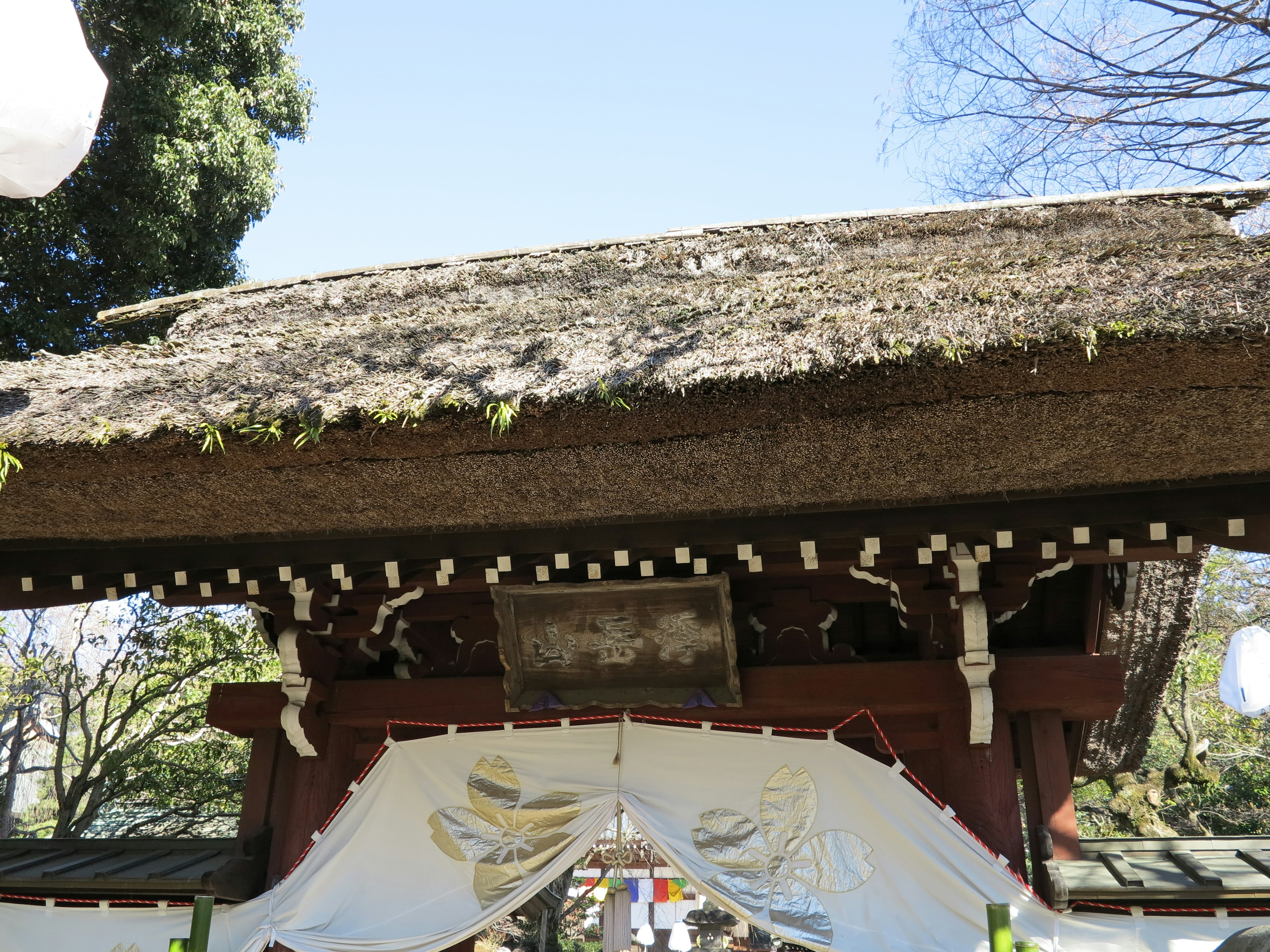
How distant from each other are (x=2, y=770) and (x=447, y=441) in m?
11.8

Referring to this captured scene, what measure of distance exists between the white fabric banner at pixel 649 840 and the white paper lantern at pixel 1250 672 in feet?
9.16

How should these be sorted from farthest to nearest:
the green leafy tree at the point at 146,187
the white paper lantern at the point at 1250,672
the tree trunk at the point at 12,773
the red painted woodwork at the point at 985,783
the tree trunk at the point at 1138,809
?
the tree trunk at the point at 12,773
the green leafy tree at the point at 146,187
the tree trunk at the point at 1138,809
the white paper lantern at the point at 1250,672
the red painted woodwork at the point at 985,783

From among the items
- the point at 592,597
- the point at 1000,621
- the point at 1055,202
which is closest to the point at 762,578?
the point at 592,597

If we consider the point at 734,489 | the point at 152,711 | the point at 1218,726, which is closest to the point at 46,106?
the point at 734,489

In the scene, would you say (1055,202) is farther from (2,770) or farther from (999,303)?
(2,770)

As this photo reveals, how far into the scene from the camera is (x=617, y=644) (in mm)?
3301

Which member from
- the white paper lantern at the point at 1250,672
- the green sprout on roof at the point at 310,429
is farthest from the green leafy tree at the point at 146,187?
the white paper lantern at the point at 1250,672

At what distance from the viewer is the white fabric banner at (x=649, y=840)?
2854 mm

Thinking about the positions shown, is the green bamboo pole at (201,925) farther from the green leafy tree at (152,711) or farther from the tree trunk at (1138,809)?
the tree trunk at (1138,809)

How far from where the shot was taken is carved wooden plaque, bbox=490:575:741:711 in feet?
10.5

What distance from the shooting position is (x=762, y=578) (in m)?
3.38

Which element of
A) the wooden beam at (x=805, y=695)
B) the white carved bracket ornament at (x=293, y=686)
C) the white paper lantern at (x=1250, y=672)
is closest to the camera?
the wooden beam at (x=805, y=695)

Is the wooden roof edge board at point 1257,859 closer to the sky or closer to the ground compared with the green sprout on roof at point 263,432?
closer to the ground

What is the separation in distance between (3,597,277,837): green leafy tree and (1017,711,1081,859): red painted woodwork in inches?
234
